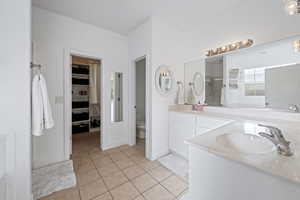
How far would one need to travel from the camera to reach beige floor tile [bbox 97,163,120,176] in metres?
1.90

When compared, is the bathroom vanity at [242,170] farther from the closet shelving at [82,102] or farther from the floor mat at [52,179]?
the closet shelving at [82,102]

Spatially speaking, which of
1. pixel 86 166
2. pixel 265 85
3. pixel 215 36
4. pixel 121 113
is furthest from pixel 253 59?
pixel 86 166

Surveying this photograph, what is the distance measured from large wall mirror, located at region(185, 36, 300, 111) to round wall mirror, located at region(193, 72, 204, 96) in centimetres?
7

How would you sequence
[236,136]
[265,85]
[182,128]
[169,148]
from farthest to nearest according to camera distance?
[169,148], [182,128], [265,85], [236,136]

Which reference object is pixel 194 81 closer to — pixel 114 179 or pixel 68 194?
pixel 114 179

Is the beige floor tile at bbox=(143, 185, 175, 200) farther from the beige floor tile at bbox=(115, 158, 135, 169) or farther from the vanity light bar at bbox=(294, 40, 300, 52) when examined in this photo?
the vanity light bar at bbox=(294, 40, 300, 52)

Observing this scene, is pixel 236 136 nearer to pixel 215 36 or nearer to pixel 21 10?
pixel 215 36

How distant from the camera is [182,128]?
2.24 metres

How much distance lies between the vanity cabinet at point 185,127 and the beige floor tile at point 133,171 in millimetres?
772

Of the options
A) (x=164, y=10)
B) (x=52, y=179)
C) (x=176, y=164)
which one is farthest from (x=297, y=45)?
(x=52, y=179)

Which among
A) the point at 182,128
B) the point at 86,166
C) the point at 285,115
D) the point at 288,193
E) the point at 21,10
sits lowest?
the point at 86,166

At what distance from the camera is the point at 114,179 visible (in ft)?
5.77

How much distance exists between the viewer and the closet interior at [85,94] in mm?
3812

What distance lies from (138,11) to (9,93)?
2.11 meters
